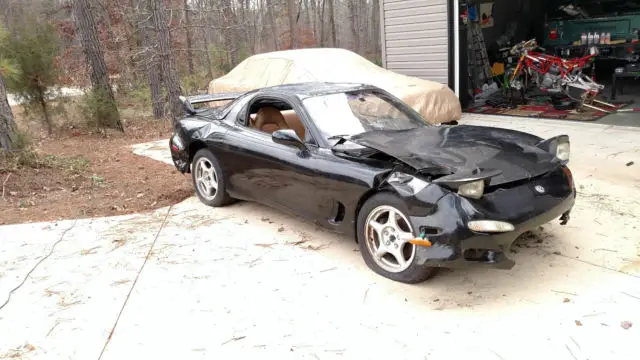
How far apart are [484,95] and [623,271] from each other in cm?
836

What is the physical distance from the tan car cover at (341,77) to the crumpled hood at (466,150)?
139 inches

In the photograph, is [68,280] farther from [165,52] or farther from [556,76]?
[556,76]

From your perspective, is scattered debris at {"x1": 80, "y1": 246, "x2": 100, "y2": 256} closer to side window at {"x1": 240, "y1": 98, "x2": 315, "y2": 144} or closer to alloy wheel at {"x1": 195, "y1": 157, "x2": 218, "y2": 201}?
alloy wheel at {"x1": 195, "y1": 157, "x2": 218, "y2": 201}

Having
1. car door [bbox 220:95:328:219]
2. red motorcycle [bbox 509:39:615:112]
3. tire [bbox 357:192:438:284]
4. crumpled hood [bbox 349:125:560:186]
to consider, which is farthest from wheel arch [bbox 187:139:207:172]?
red motorcycle [bbox 509:39:615:112]

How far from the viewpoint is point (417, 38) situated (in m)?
10.4

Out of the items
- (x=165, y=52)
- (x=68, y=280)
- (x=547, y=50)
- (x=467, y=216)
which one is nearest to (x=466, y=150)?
(x=467, y=216)

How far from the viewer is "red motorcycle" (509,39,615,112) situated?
9266mm

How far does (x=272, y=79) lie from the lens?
8.51 meters

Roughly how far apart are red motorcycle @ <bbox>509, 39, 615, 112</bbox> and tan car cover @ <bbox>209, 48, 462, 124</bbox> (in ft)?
8.18

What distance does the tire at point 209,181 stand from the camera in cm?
526

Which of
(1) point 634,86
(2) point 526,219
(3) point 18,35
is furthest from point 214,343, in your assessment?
(1) point 634,86

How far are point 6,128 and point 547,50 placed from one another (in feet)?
38.3

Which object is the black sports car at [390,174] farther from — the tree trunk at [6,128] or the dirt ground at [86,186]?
the tree trunk at [6,128]

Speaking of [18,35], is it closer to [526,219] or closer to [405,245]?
[405,245]
